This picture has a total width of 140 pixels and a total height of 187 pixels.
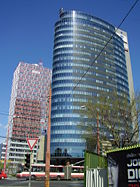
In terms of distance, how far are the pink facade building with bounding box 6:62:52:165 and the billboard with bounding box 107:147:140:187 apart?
137 m

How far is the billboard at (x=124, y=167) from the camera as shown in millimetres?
7387

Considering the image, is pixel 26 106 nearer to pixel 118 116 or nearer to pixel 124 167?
pixel 118 116

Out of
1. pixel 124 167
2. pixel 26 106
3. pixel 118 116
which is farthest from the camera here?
pixel 26 106

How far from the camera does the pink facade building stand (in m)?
144

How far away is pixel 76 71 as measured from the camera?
10038 centimetres

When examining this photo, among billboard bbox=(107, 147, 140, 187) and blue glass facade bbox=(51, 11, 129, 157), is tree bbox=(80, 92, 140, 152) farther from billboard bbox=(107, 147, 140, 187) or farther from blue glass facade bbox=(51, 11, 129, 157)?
blue glass facade bbox=(51, 11, 129, 157)

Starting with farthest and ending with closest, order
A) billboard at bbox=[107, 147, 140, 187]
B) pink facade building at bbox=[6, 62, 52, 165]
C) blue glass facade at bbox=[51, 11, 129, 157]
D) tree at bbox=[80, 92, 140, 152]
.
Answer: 1. pink facade building at bbox=[6, 62, 52, 165]
2. blue glass facade at bbox=[51, 11, 129, 157]
3. tree at bbox=[80, 92, 140, 152]
4. billboard at bbox=[107, 147, 140, 187]

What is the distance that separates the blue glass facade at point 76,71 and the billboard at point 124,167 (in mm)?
76988

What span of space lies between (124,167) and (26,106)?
504 feet

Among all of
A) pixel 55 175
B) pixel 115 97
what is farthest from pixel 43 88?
pixel 115 97

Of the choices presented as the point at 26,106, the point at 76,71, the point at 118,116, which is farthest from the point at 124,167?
the point at 26,106

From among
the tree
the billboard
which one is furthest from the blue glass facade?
the billboard

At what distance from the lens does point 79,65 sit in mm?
101875

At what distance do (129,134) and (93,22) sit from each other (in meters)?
103
